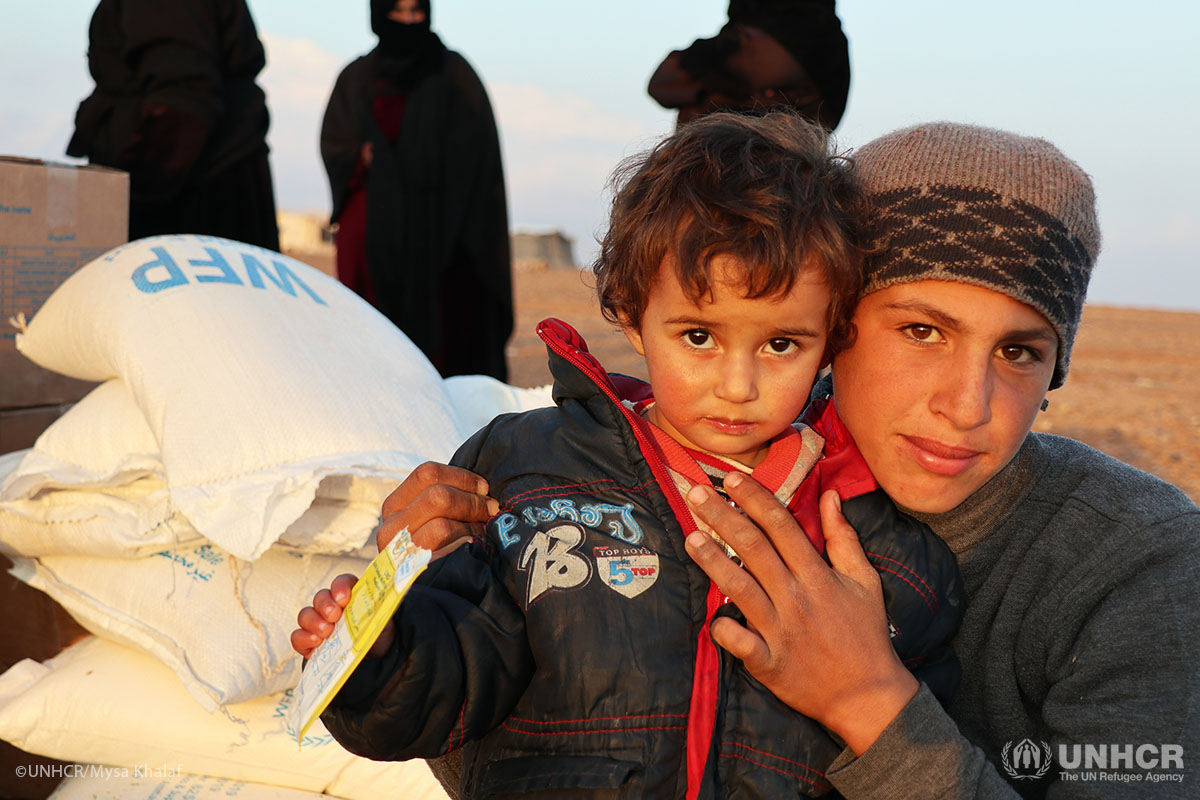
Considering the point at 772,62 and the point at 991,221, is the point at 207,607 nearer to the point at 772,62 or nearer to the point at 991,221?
the point at 991,221

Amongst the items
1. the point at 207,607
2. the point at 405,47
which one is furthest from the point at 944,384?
the point at 405,47

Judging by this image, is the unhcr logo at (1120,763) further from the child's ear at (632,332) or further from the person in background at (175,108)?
the person in background at (175,108)

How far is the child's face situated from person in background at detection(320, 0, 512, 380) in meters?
3.78

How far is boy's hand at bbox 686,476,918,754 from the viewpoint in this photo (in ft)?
4.13

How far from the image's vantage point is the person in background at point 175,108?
12.6 feet

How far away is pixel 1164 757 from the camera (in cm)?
120

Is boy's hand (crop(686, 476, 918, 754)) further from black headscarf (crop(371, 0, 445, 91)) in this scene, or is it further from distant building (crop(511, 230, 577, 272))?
distant building (crop(511, 230, 577, 272))

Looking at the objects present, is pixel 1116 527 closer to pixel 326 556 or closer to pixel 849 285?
pixel 849 285

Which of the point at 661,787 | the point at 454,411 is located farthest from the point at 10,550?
the point at 661,787

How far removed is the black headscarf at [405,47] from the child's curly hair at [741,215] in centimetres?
374

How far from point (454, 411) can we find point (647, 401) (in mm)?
961

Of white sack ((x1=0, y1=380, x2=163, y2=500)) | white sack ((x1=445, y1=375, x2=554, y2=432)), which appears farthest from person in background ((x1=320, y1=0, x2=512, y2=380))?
white sack ((x1=0, y1=380, x2=163, y2=500))

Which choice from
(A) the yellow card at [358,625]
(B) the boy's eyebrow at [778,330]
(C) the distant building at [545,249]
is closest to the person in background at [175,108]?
(B) the boy's eyebrow at [778,330]

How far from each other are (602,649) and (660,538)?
0.16 meters
